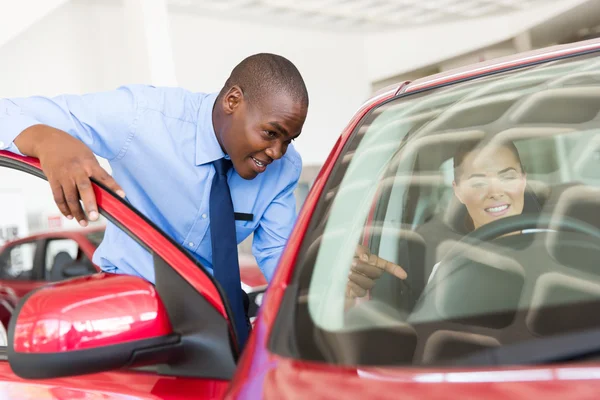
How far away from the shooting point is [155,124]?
1.45 m

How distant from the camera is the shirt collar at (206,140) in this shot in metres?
1.43

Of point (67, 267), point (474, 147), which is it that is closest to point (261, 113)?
point (474, 147)

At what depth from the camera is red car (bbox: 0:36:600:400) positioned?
0.62m

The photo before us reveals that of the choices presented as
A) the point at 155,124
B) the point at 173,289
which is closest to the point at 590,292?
the point at 173,289

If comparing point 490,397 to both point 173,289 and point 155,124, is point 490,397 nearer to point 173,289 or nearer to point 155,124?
point 173,289

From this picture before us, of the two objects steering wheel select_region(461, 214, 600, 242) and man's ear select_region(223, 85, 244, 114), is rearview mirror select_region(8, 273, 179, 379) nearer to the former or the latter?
steering wheel select_region(461, 214, 600, 242)

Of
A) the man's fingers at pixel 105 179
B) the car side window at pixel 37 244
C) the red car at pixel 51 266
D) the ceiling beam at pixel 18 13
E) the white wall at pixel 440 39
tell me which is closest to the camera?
the man's fingers at pixel 105 179

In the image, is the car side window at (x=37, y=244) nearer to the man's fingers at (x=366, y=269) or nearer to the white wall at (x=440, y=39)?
the man's fingers at (x=366, y=269)

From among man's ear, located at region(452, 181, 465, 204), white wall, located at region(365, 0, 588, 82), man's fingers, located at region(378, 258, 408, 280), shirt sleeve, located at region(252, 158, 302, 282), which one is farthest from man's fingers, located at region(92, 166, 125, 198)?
white wall, located at region(365, 0, 588, 82)

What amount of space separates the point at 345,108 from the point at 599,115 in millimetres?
10483

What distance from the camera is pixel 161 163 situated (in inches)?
56.8

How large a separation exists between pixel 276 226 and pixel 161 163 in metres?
0.32

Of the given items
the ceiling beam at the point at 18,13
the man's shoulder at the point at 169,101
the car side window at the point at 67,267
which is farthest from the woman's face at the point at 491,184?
the ceiling beam at the point at 18,13

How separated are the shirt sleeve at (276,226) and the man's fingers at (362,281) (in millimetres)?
657
